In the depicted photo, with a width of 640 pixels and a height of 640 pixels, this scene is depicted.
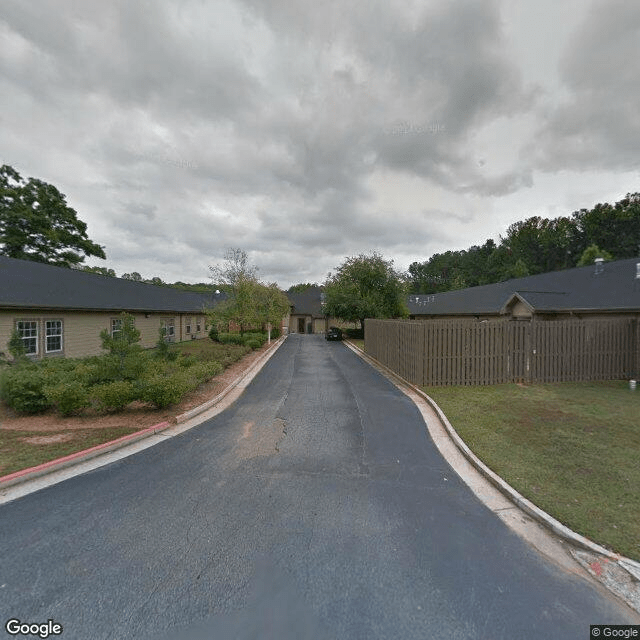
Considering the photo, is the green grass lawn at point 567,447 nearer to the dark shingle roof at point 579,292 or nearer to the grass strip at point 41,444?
the dark shingle roof at point 579,292

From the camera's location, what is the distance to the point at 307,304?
1992 inches

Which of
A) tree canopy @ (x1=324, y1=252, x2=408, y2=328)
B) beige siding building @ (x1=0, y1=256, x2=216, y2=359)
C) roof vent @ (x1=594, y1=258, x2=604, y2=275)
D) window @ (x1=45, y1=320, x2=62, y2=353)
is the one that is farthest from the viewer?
tree canopy @ (x1=324, y1=252, x2=408, y2=328)

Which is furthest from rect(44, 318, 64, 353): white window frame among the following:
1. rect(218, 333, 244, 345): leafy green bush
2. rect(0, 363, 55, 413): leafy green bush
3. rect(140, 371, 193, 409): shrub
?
rect(140, 371, 193, 409): shrub

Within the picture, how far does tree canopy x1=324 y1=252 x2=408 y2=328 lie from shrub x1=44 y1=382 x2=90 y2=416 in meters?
23.5

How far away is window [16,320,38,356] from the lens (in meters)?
13.0

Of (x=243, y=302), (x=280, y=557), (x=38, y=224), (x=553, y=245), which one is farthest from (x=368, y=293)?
(x=553, y=245)

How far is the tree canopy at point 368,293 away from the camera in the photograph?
28.8 m

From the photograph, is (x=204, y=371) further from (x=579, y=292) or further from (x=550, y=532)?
(x=579, y=292)

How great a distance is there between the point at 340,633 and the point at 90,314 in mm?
19073

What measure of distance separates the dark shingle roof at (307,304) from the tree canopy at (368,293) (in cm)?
1730

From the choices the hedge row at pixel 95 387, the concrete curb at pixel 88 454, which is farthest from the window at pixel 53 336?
the concrete curb at pixel 88 454

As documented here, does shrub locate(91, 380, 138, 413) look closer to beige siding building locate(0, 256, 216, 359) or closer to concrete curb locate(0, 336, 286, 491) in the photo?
concrete curb locate(0, 336, 286, 491)

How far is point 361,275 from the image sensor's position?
29453mm

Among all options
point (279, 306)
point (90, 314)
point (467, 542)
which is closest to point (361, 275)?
point (279, 306)
